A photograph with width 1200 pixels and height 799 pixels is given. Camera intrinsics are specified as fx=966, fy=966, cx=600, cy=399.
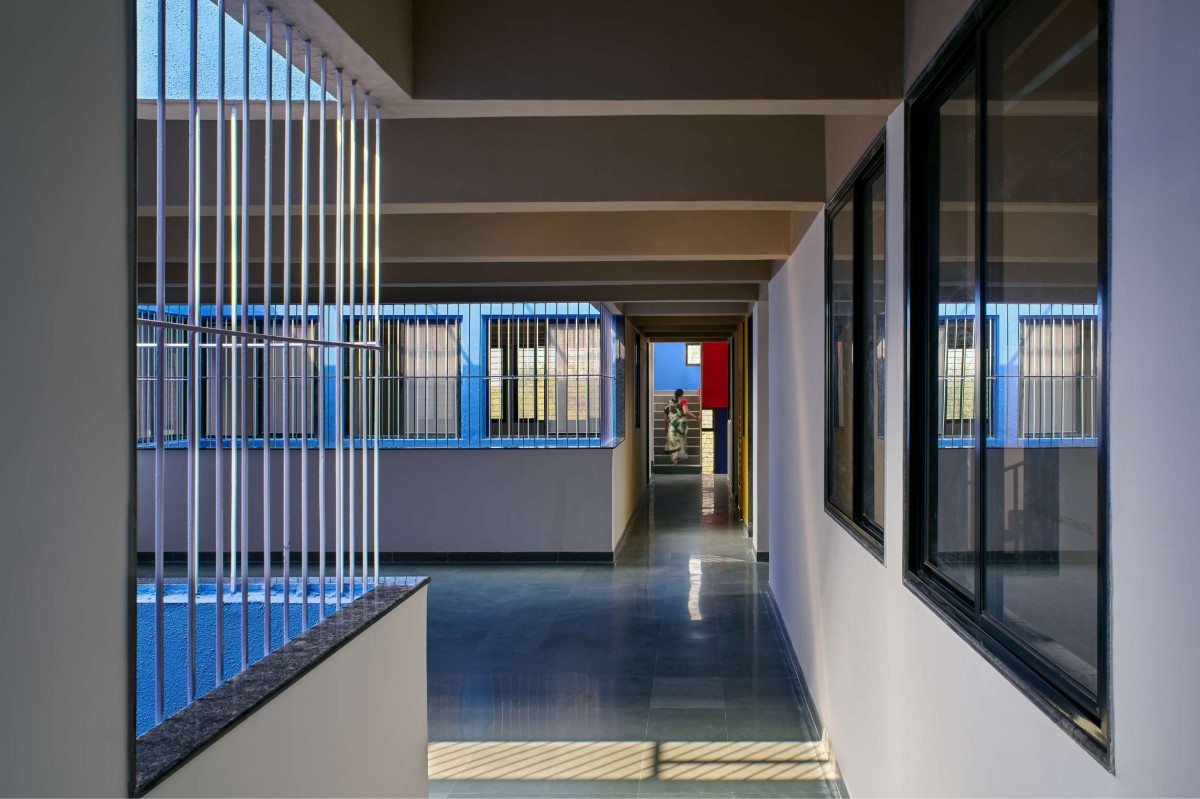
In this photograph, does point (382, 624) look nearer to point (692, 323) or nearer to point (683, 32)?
point (683, 32)

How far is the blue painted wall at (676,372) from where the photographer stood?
23.9m

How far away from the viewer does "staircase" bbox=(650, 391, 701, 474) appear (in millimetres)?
21359

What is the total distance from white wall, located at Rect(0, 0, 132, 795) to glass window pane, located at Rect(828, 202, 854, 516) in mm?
3188

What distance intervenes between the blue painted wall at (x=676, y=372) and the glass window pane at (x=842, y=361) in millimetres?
19119

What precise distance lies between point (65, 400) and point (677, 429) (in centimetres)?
2042

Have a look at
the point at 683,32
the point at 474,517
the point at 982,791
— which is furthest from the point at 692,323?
the point at 982,791

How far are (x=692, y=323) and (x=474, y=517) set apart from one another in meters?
5.67

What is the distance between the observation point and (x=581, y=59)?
9.90 ft

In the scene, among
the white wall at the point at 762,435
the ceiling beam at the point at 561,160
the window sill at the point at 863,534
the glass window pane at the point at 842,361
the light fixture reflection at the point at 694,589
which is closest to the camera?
the window sill at the point at 863,534

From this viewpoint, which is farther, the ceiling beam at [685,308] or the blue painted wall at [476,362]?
the ceiling beam at [685,308]

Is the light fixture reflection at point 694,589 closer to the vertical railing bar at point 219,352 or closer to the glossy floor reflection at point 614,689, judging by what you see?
the glossy floor reflection at point 614,689

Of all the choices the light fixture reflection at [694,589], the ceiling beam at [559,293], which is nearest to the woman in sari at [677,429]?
the light fixture reflection at [694,589]

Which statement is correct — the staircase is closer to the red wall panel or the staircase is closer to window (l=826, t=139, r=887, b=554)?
the red wall panel

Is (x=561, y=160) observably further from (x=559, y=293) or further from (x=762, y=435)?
(x=762, y=435)
